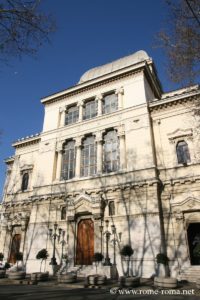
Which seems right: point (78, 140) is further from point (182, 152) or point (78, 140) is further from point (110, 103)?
point (182, 152)

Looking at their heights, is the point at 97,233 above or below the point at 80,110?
below

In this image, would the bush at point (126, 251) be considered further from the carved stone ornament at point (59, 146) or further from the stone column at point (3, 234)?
the stone column at point (3, 234)

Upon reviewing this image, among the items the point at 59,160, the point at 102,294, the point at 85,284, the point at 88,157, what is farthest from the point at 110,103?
the point at 102,294

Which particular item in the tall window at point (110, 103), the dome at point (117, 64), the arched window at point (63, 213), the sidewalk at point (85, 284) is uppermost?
the dome at point (117, 64)

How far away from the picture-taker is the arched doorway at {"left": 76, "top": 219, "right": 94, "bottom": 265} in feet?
57.3

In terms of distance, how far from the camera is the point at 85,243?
17.9 meters

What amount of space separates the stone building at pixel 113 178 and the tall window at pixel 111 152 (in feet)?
0.28

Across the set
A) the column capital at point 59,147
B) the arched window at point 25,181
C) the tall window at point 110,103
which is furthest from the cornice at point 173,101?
the arched window at point 25,181

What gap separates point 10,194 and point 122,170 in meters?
12.9

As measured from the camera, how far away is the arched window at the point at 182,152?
17.7 metres

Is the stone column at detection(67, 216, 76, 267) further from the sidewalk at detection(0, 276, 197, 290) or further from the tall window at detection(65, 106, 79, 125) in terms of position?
the tall window at detection(65, 106, 79, 125)

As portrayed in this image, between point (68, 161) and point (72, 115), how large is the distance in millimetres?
5019

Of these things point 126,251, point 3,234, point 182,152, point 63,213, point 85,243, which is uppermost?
point 182,152

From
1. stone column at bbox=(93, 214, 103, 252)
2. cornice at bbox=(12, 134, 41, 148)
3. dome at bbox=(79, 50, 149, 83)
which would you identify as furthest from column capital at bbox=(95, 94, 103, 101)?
stone column at bbox=(93, 214, 103, 252)
